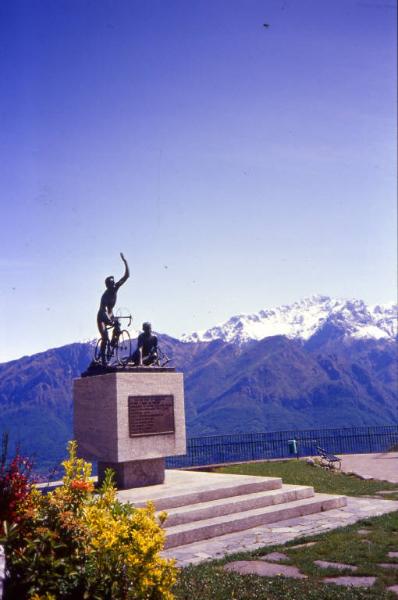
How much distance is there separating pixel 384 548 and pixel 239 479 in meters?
5.30

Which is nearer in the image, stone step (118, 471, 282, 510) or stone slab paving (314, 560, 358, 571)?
stone slab paving (314, 560, 358, 571)

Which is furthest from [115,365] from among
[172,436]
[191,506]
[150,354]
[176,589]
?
[176,589]

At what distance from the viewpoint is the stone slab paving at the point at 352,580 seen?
6.36m

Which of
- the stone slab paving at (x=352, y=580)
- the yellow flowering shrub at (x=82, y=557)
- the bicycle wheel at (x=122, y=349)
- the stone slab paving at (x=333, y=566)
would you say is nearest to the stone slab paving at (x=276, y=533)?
the stone slab paving at (x=333, y=566)

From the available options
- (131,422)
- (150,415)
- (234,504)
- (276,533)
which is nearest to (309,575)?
(276,533)

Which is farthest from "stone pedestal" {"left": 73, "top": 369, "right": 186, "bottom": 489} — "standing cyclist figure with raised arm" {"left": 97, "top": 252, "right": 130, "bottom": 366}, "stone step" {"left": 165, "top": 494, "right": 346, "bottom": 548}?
"stone step" {"left": 165, "top": 494, "right": 346, "bottom": 548}

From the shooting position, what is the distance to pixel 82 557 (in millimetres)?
→ 4445

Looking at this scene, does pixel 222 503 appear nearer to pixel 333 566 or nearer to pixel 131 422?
pixel 131 422

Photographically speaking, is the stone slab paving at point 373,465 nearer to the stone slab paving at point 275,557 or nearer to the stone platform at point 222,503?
the stone platform at point 222,503

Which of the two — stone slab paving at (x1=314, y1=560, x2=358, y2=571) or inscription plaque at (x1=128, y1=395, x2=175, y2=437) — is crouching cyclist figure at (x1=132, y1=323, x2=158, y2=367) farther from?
stone slab paving at (x1=314, y1=560, x2=358, y2=571)

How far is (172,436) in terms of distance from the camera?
43.0ft

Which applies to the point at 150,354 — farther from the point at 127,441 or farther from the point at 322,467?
the point at 322,467

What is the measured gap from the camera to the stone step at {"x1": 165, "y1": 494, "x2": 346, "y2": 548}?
9336mm

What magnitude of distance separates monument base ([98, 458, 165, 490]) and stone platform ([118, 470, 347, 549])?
37cm
